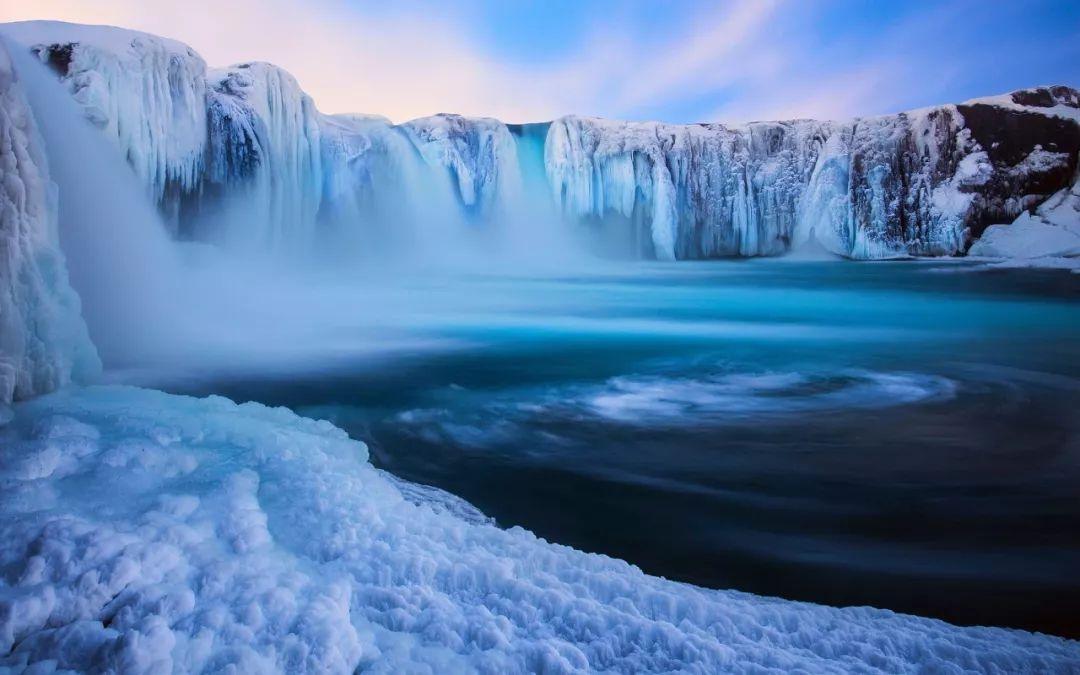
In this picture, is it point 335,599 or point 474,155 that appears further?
point 474,155

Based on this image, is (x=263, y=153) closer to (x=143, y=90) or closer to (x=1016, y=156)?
(x=143, y=90)

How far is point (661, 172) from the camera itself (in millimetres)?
18703

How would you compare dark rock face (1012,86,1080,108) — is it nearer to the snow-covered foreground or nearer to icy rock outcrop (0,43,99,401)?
the snow-covered foreground

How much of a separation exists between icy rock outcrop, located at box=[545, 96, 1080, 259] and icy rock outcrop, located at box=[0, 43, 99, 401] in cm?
1609

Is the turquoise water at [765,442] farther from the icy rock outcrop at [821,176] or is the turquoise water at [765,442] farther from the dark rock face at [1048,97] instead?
the dark rock face at [1048,97]

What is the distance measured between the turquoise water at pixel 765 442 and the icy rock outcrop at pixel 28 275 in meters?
0.94

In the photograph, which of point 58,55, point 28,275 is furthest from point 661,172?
point 28,275

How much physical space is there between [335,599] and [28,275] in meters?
2.88

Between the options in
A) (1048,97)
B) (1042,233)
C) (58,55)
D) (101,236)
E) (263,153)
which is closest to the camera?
(101,236)

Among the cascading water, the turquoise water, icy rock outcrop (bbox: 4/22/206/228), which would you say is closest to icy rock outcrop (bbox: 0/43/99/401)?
the turquoise water

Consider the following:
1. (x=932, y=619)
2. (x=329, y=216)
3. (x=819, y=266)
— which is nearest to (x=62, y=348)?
(x=932, y=619)

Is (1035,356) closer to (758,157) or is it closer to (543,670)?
(543,670)

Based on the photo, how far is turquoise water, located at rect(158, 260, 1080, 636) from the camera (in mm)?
2562

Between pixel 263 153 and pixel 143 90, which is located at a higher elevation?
pixel 143 90
